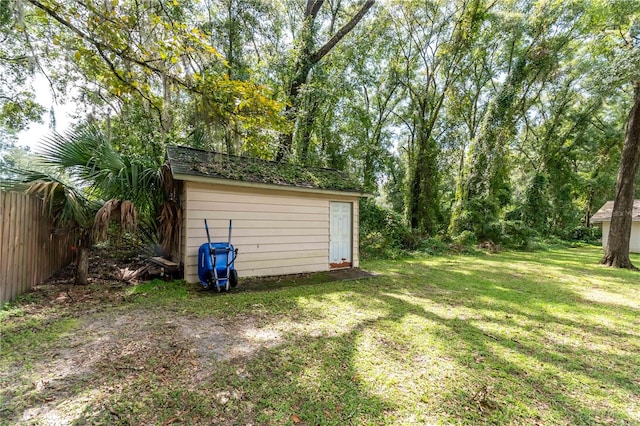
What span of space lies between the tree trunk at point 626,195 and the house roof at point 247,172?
8277mm

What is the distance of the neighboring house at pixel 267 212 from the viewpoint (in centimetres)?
511

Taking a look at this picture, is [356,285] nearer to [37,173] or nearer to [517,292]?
[517,292]

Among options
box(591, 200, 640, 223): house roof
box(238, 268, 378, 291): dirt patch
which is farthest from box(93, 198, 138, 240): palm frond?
box(591, 200, 640, 223): house roof

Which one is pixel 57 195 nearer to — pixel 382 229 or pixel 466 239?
pixel 382 229

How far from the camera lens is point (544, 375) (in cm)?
246

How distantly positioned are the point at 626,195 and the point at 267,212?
35.2 ft

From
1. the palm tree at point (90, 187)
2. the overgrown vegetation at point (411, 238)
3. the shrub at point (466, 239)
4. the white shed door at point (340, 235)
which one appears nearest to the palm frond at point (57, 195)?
the palm tree at point (90, 187)

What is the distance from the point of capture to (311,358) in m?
2.62

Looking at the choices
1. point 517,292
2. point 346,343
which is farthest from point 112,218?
point 517,292

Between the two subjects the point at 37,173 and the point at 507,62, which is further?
the point at 507,62

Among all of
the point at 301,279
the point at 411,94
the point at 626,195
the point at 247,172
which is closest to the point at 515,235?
the point at 626,195

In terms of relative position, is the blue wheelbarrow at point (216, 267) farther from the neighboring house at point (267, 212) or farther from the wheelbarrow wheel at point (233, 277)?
the neighboring house at point (267, 212)

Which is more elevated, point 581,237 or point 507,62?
point 507,62

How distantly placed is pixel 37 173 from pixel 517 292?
332 inches
